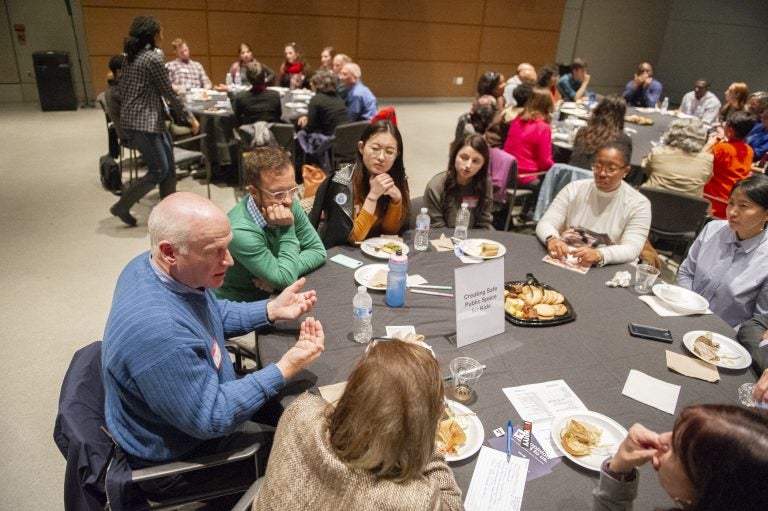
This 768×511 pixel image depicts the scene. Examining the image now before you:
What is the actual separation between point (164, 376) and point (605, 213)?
8.49ft

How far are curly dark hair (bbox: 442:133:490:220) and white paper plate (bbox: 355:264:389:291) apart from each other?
3.26ft

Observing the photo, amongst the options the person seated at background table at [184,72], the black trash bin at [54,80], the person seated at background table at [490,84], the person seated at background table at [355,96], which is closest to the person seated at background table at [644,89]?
the person seated at background table at [490,84]

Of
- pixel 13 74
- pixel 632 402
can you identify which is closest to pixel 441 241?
pixel 632 402

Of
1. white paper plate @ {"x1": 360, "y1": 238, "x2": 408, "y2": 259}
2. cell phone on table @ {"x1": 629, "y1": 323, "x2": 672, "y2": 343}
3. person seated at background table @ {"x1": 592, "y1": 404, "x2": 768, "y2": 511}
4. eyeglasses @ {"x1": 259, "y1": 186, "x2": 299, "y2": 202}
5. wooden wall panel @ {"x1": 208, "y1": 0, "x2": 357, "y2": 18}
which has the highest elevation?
wooden wall panel @ {"x1": 208, "y1": 0, "x2": 357, "y2": 18}

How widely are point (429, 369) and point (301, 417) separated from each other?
328mm

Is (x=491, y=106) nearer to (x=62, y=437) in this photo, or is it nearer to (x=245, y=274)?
(x=245, y=274)

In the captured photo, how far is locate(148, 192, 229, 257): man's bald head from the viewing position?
153 cm

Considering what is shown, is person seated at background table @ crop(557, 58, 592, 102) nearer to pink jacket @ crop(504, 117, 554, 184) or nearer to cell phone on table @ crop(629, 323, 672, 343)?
pink jacket @ crop(504, 117, 554, 184)

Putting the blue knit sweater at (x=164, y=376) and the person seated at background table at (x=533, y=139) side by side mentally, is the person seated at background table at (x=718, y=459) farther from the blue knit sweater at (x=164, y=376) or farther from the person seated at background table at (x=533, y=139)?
the person seated at background table at (x=533, y=139)

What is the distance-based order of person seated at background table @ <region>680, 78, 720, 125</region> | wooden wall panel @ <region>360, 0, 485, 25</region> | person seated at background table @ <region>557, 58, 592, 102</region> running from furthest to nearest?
wooden wall panel @ <region>360, 0, 485, 25</region>, person seated at background table @ <region>557, 58, 592, 102</region>, person seated at background table @ <region>680, 78, 720, 125</region>

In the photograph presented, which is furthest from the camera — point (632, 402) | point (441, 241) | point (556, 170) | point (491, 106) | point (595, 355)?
point (491, 106)

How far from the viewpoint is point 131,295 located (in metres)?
1.50

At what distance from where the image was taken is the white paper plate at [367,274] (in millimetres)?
2309

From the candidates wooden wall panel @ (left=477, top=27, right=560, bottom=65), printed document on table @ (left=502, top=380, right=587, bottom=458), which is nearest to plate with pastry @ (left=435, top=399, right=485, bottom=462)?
printed document on table @ (left=502, top=380, right=587, bottom=458)
